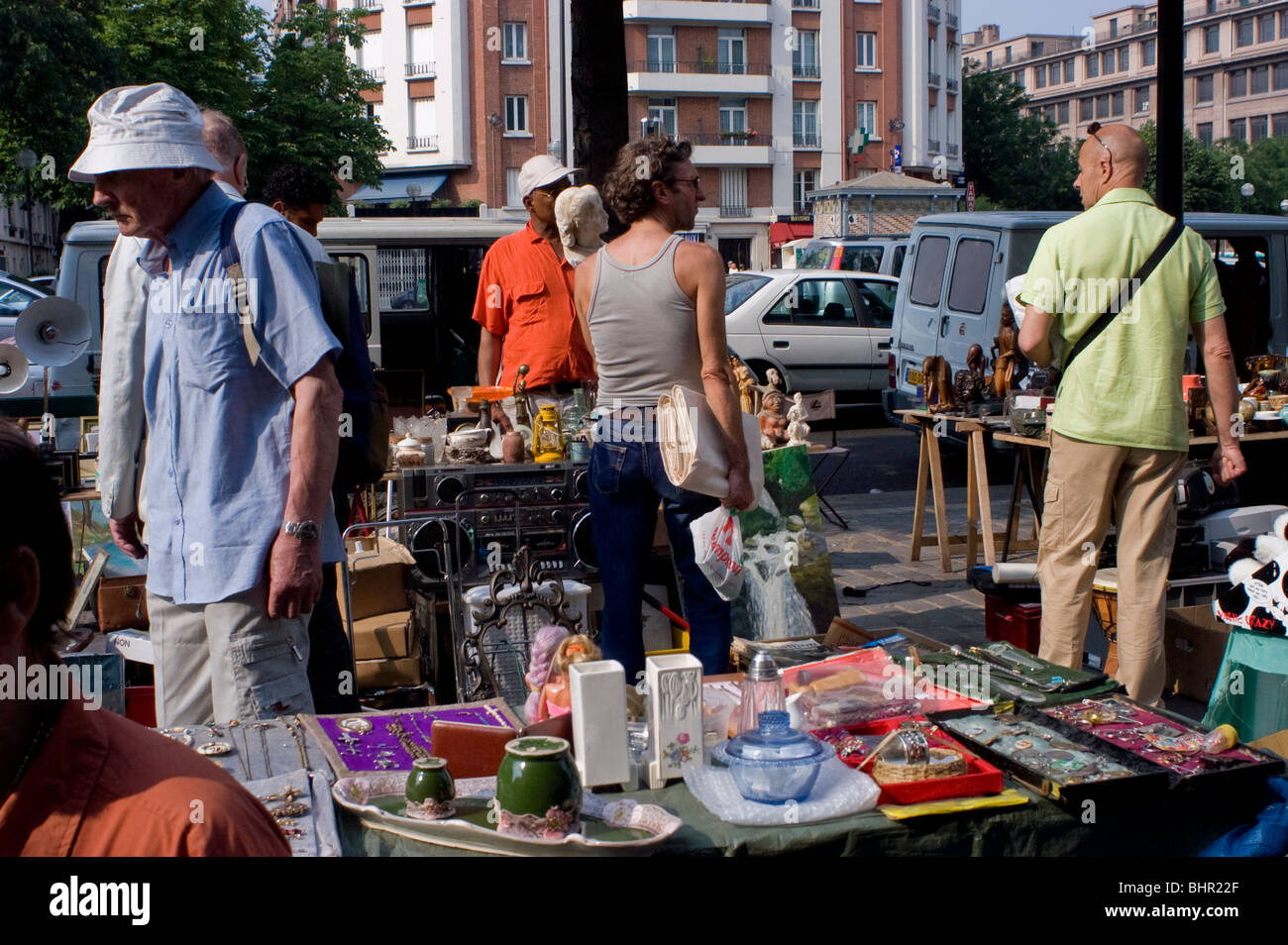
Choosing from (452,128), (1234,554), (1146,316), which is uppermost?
(452,128)

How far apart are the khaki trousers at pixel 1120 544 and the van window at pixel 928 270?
24.8ft

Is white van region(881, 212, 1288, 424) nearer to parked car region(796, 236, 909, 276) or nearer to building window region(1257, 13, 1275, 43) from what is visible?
parked car region(796, 236, 909, 276)

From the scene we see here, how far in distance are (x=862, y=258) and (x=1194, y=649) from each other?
52.4ft

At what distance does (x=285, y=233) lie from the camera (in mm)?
3029

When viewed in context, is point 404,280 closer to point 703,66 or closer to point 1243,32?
point 703,66

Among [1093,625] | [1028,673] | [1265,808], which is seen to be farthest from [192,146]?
[1093,625]

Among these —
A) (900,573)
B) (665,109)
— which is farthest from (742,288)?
(665,109)

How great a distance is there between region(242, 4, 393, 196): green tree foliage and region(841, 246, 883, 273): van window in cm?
1597

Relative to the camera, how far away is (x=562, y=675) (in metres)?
3.06

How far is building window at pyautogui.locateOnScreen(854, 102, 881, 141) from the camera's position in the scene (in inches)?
1994

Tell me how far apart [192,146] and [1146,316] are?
10.2 feet

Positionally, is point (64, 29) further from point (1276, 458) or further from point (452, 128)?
point (452, 128)

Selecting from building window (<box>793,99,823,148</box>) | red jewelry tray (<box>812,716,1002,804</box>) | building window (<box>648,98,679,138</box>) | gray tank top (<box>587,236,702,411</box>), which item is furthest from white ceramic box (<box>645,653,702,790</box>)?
building window (<box>793,99,823,148</box>)

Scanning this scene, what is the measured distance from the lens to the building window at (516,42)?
46.2 meters
